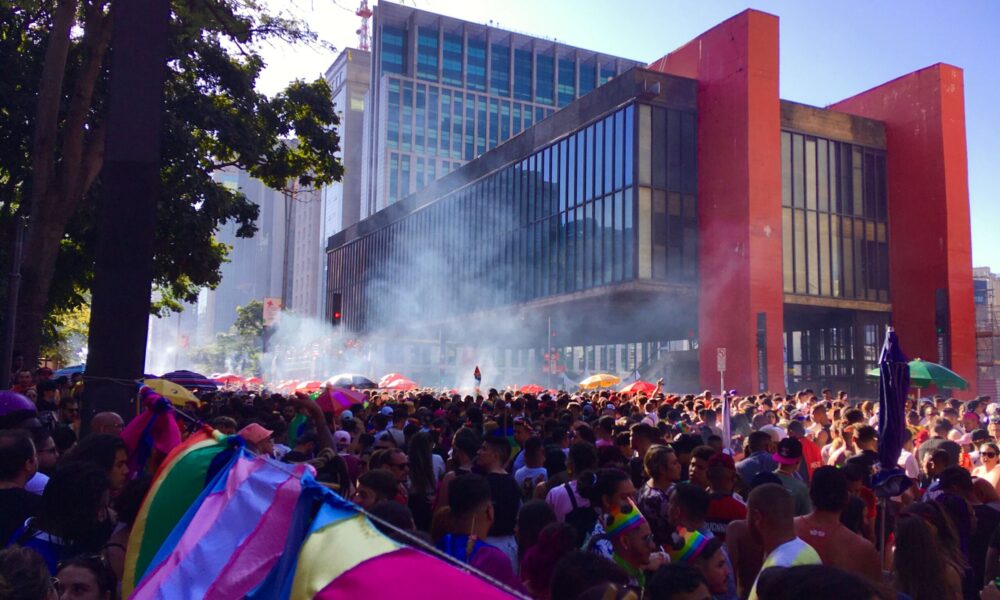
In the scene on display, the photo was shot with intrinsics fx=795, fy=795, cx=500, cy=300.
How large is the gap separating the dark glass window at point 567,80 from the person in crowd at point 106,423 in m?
108

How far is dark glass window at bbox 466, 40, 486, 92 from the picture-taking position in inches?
4008

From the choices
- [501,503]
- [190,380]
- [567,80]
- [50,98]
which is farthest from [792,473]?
[567,80]

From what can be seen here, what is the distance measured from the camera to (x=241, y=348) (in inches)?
4437

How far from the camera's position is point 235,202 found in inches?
810

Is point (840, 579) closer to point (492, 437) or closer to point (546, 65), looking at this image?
point (492, 437)

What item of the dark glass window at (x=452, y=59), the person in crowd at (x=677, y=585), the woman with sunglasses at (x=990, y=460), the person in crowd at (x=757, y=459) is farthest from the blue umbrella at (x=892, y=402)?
the dark glass window at (x=452, y=59)

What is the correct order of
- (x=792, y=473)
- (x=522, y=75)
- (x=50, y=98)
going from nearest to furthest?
1. (x=792, y=473)
2. (x=50, y=98)
3. (x=522, y=75)

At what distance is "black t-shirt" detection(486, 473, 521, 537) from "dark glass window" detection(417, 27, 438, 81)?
9748cm

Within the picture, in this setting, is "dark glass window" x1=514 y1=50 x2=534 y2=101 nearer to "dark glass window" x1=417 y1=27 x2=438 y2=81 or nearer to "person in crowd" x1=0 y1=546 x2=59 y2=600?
"dark glass window" x1=417 y1=27 x2=438 y2=81

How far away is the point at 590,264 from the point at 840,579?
117ft

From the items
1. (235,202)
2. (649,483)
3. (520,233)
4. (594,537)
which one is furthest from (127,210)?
(520,233)

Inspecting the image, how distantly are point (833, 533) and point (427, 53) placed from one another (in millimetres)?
99768

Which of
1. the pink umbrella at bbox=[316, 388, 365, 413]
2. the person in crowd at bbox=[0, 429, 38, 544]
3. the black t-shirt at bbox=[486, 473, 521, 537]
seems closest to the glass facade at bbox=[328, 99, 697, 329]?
the pink umbrella at bbox=[316, 388, 365, 413]

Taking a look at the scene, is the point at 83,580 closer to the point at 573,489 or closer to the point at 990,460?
the point at 573,489
